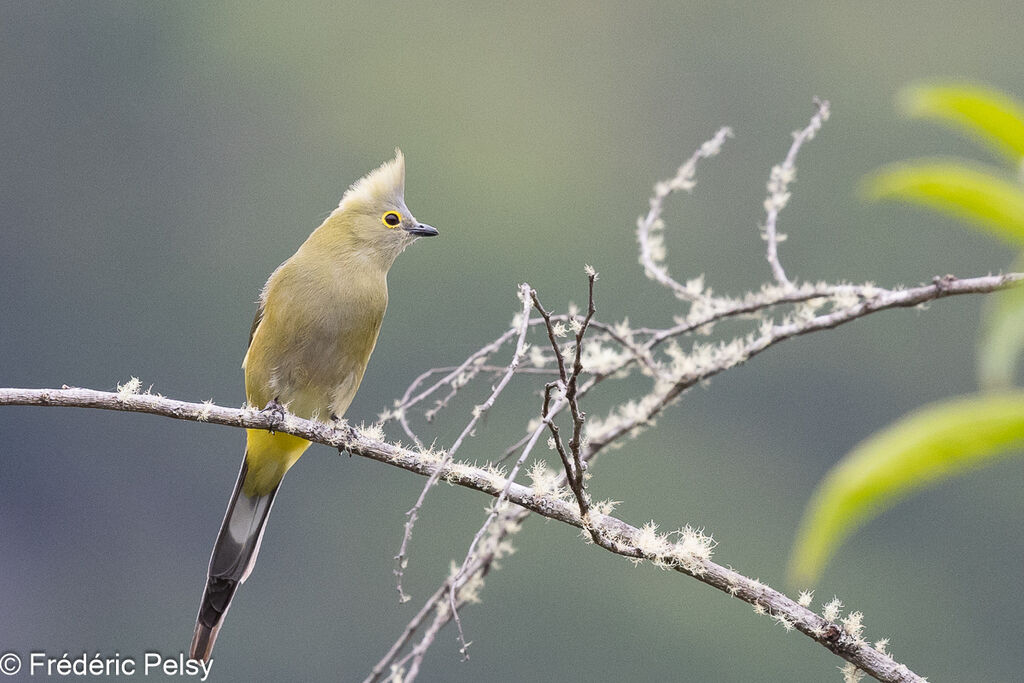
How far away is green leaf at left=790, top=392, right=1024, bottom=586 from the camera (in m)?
0.62

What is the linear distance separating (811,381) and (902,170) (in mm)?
17358

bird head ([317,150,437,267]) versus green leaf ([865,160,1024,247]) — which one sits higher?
bird head ([317,150,437,267])

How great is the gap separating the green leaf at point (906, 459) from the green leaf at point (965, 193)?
0.32 ft

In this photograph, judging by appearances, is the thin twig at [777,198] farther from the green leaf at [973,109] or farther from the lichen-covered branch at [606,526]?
the green leaf at [973,109]

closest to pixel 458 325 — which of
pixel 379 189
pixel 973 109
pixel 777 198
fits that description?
pixel 379 189

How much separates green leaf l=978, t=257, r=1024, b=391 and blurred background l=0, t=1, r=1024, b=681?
12894mm

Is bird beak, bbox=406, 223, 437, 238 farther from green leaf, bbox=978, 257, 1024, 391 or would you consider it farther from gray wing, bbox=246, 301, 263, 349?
green leaf, bbox=978, 257, 1024, 391

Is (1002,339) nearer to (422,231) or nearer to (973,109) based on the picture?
(973,109)

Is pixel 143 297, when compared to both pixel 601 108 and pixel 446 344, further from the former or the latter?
pixel 601 108

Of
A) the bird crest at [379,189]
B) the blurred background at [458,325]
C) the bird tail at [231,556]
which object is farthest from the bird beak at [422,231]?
the blurred background at [458,325]

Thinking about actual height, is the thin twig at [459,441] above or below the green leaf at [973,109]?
above

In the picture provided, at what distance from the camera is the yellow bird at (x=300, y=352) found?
2.90 meters

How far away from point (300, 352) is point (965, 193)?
2.37m

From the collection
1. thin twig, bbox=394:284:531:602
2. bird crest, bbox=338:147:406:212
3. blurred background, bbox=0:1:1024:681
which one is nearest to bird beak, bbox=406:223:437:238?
bird crest, bbox=338:147:406:212
